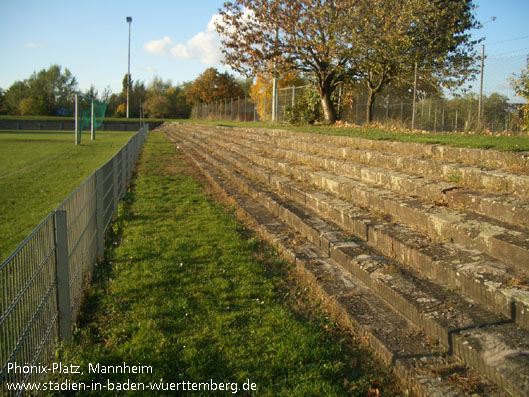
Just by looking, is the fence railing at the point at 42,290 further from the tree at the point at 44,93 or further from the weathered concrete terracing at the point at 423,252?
the tree at the point at 44,93

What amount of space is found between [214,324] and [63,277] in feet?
3.68

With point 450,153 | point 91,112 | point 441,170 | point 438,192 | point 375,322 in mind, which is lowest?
point 375,322

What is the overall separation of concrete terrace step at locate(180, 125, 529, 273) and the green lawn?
1.17 metres

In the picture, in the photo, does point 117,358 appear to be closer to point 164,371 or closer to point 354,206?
point 164,371

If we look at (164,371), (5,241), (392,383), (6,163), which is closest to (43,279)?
(164,371)

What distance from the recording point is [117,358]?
2896 millimetres

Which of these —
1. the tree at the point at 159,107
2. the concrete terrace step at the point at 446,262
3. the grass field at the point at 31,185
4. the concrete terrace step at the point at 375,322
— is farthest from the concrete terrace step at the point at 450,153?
the tree at the point at 159,107

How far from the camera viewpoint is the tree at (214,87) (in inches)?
2219

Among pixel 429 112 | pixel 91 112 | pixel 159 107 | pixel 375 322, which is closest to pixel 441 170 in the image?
pixel 375 322

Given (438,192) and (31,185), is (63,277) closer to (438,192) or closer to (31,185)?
(438,192)

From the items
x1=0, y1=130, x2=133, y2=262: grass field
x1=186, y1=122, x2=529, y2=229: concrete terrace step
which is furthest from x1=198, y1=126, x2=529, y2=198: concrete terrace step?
x1=0, y1=130, x2=133, y2=262: grass field

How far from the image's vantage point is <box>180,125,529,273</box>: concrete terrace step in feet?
9.78

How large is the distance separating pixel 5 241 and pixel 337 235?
458 centimetres

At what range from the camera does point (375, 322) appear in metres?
3.02
